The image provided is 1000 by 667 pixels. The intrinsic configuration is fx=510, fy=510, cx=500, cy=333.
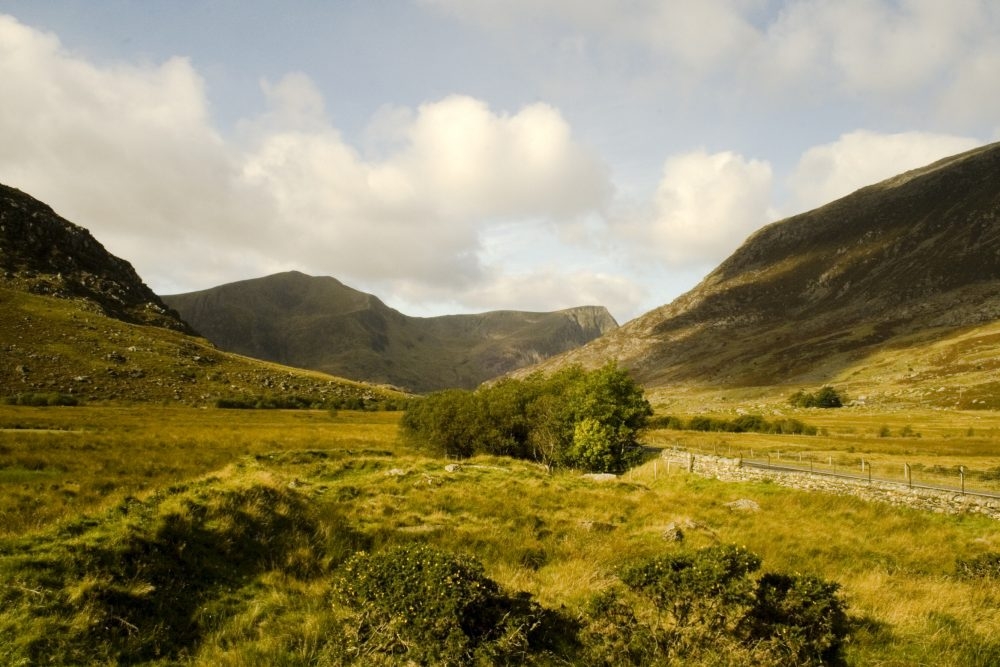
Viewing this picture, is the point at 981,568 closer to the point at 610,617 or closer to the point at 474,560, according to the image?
the point at 610,617

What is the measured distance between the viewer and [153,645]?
763 centimetres

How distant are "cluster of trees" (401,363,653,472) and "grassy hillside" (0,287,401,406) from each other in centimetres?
5921

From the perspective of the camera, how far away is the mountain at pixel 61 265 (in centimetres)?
13538

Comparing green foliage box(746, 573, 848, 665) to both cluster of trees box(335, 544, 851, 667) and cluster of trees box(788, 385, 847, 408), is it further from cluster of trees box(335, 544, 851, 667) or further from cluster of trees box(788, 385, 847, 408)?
cluster of trees box(788, 385, 847, 408)

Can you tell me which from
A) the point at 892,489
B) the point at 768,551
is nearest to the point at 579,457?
the point at 892,489

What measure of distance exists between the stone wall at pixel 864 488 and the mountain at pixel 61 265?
156 meters

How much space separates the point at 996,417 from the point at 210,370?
15463cm

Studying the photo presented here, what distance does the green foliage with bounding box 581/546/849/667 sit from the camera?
7.93 meters

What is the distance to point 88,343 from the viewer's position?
102 metres

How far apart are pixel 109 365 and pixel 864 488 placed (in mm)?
115527

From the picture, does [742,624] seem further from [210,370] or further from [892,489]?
[210,370]

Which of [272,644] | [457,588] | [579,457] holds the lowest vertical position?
[579,457]

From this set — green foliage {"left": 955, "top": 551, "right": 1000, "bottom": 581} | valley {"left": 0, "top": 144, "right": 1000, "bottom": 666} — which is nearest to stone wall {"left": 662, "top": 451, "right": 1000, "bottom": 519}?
valley {"left": 0, "top": 144, "right": 1000, "bottom": 666}

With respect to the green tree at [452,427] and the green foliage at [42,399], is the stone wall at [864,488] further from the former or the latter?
the green foliage at [42,399]
